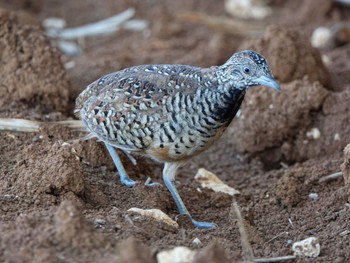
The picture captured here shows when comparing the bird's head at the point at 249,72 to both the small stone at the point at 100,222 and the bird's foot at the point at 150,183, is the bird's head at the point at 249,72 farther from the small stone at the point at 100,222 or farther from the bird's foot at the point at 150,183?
the small stone at the point at 100,222

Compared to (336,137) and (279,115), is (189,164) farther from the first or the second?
(336,137)

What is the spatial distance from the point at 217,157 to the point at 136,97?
1602mm

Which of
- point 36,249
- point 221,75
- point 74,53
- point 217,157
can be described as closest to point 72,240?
point 36,249

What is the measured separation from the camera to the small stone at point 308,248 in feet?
14.0

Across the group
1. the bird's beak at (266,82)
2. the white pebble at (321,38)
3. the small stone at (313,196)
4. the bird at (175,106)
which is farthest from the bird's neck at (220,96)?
the white pebble at (321,38)

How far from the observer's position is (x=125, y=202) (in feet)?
16.2

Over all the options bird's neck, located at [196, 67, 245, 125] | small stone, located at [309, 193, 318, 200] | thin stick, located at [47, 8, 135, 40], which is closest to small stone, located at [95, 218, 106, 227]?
bird's neck, located at [196, 67, 245, 125]

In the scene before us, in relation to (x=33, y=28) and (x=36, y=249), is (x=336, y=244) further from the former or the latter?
(x=33, y=28)

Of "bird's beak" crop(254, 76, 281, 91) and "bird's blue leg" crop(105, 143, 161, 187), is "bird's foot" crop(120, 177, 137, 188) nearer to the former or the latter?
"bird's blue leg" crop(105, 143, 161, 187)

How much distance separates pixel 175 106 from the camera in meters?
4.85

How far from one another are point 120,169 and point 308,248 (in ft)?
4.87

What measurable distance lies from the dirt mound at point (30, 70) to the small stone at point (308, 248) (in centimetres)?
252

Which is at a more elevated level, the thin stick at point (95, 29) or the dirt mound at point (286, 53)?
the dirt mound at point (286, 53)

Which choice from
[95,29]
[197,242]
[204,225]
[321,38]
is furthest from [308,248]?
[95,29]
